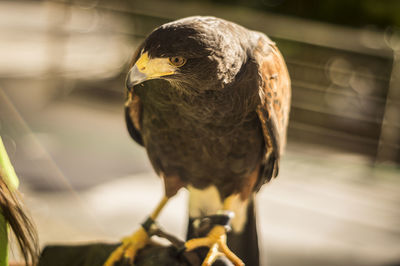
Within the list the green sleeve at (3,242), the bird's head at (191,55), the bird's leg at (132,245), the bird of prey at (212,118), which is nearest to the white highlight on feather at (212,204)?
the bird of prey at (212,118)

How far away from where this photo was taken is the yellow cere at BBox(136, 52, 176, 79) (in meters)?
0.68

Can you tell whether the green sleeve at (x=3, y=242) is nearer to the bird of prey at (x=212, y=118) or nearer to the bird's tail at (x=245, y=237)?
the bird of prey at (x=212, y=118)

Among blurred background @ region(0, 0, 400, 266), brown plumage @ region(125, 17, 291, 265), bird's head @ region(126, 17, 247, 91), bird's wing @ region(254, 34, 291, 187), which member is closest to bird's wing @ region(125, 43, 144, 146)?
brown plumage @ region(125, 17, 291, 265)

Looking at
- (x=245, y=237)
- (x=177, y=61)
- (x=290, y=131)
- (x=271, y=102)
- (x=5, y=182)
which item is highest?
(x=177, y=61)

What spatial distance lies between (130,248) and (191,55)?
0.50 metres

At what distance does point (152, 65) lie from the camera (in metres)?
0.69

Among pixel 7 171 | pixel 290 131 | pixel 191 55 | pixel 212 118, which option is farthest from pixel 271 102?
pixel 290 131

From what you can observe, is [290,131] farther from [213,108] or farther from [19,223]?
[19,223]

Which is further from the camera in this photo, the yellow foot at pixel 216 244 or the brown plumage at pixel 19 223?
the yellow foot at pixel 216 244

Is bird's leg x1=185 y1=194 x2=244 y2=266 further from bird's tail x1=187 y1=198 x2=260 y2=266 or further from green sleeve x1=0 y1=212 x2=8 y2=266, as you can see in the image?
green sleeve x1=0 y1=212 x2=8 y2=266

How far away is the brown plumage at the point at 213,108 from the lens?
71cm

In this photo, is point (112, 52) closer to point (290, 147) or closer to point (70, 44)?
point (70, 44)

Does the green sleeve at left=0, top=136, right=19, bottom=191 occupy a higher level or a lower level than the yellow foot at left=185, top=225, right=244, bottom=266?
higher

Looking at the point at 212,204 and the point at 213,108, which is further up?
the point at 213,108
